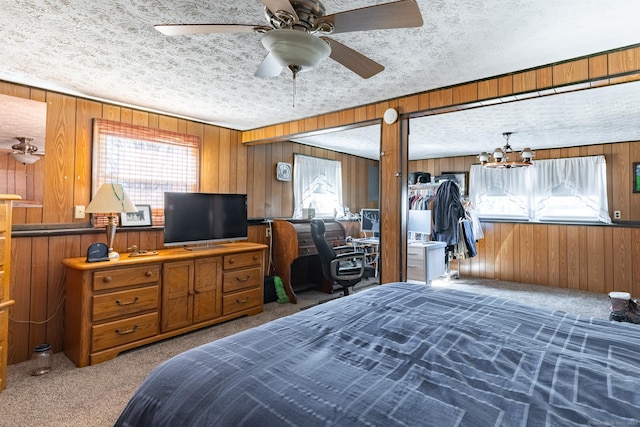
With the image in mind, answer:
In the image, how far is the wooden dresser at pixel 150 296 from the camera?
2479 millimetres

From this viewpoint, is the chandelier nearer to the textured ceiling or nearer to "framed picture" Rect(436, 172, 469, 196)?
"framed picture" Rect(436, 172, 469, 196)

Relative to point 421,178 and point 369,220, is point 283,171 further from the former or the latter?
point 421,178

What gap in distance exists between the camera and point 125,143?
3250mm

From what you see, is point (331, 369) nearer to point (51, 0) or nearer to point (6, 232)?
point (51, 0)

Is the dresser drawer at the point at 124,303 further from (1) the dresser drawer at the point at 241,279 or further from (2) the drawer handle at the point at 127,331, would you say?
(1) the dresser drawer at the point at 241,279

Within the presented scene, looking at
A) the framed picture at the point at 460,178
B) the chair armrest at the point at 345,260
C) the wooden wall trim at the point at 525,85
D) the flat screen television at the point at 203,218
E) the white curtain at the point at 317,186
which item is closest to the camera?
the wooden wall trim at the point at 525,85

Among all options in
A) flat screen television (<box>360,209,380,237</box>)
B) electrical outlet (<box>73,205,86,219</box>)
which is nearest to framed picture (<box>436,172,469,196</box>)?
flat screen television (<box>360,209,380,237</box>)

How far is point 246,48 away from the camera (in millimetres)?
2119

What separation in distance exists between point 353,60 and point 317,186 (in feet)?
12.1

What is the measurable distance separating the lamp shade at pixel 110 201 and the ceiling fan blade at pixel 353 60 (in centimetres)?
219

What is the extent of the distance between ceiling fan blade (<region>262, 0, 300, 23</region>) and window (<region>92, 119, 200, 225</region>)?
8.40 feet

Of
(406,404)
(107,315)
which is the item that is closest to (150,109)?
(107,315)

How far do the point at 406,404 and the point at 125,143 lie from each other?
3489 millimetres

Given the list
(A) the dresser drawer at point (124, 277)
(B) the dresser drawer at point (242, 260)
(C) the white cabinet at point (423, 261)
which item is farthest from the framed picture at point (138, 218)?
(C) the white cabinet at point (423, 261)
